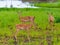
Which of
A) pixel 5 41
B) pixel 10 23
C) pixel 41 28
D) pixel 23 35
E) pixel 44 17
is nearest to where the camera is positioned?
pixel 5 41

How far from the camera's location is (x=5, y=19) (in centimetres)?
1944

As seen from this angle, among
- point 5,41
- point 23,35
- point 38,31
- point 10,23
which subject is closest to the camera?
point 5,41

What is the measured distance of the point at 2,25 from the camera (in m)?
18.3

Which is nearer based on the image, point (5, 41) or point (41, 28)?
point (5, 41)

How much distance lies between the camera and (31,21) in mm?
15906

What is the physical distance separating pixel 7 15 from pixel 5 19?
3.34 feet

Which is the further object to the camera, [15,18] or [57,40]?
[15,18]

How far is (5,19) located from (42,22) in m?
2.18

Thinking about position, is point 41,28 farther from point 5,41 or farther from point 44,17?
point 5,41

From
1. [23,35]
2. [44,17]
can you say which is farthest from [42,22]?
[23,35]

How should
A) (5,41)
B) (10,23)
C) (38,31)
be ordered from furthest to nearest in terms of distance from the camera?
1. (10,23)
2. (38,31)
3. (5,41)

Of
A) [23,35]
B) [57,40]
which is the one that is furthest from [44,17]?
[57,40]

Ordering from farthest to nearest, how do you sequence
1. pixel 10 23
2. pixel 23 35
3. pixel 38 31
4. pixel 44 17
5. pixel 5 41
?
pixel 44 17, pixel 10 23, pixel 38 31, pixel 23 35, pixel 5 41

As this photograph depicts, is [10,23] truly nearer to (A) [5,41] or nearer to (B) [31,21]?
(B) [31,21]
